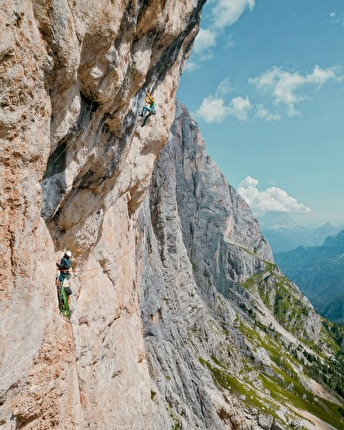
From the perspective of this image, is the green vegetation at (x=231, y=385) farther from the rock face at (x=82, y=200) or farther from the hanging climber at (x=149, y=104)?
the hanging climber at (x=149, y=104)

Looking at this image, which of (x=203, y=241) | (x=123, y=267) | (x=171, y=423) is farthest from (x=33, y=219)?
(x=203, y=241)

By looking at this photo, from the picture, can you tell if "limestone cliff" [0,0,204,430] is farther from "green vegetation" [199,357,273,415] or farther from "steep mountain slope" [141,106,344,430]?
"green vegetation" [199,357,273,415]

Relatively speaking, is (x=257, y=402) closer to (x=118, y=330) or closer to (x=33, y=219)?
(x=118, y=330)

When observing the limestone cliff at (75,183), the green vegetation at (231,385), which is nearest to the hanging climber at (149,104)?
the limestone cliff at (75,183)

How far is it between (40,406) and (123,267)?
1605 centimetres

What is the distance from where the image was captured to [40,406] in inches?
452

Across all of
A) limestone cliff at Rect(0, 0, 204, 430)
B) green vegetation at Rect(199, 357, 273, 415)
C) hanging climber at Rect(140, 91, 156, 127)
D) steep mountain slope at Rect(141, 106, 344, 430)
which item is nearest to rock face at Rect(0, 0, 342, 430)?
limestone cliff at Rect(0, 0, 204, 430)

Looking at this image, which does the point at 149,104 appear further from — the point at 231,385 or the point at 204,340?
the point at 204,340

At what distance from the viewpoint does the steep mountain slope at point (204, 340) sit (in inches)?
1821

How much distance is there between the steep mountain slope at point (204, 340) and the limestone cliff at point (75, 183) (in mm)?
15253

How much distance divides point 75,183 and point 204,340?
83.9 m

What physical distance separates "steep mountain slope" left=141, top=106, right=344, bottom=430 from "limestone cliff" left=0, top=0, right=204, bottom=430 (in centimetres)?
1525

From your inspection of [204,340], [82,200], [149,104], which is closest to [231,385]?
[204,340]

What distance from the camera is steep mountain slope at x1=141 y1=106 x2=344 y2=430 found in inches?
1821
